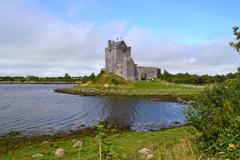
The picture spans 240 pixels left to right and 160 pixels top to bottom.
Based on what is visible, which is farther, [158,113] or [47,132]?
[158,113]

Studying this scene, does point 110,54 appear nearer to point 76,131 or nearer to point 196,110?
point 76,131

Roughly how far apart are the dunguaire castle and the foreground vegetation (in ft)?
15.4

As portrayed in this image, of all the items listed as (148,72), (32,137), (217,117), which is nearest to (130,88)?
(148,72)

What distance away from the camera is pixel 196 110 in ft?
40.7

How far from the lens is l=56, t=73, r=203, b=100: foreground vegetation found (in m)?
83.7

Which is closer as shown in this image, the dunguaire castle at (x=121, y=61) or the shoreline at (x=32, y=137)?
the shoreline at (x=32, y=137)

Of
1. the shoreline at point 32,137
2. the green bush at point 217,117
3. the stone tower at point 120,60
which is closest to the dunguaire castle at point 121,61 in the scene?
the stone tower at point 120,60

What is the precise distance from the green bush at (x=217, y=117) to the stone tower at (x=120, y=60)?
9813 centimetres

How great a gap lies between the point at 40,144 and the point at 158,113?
27.7 m

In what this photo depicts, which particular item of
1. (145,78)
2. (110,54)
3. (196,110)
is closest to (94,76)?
(110,54)

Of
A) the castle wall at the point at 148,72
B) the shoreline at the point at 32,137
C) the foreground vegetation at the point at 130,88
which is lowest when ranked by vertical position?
the shoreline at the point at 32,137

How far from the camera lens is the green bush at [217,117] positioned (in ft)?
26.7

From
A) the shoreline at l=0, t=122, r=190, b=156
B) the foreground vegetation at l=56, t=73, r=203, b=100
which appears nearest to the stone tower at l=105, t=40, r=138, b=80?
the foreground vegetation at l=56, t=73, r=203, b=100

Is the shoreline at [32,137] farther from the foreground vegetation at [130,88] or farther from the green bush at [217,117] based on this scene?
the foreground vegetation at [130,88]
